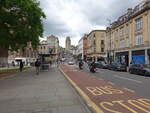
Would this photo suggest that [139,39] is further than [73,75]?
Yes

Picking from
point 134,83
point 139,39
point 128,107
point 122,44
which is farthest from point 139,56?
point 128,107

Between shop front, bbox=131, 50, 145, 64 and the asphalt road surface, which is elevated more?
shop front, bbox=131, 50, 145, 64

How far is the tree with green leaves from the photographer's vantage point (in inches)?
915

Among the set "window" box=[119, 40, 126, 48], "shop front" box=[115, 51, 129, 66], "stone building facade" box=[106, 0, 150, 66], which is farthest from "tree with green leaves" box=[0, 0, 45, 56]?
"window" box=[119, 40, 126, 48]

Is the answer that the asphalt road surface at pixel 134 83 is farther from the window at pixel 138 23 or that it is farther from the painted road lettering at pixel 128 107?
the window at pixel 138 23

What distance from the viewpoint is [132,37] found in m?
44.7

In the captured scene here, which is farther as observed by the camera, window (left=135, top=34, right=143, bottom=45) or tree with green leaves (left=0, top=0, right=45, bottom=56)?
window (left=135, top=34, right=143, bottom=45)

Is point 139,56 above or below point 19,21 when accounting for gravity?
below

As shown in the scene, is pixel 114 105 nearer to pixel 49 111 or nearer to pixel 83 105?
pixel 83 105

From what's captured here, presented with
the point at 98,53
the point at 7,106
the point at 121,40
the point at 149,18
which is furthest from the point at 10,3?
the point at 98,53

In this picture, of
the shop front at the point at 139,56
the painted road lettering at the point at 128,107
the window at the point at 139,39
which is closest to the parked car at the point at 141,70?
the shop front at the point at 139,56

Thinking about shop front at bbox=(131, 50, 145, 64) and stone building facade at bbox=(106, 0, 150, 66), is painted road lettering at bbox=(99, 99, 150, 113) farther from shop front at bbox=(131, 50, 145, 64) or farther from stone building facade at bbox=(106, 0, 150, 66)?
shop front at bbox=(131, 50, 145, 64)

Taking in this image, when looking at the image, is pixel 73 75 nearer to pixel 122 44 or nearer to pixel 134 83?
pixel 134 83

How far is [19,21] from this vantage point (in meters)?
24.7
